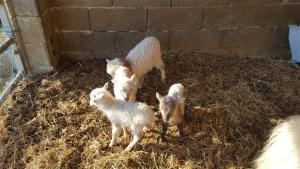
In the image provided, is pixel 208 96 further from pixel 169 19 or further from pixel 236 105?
pixel 169 19

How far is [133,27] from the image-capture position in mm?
4086

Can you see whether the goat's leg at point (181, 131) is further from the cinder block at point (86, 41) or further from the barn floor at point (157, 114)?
the cinder block at point (86, 41)

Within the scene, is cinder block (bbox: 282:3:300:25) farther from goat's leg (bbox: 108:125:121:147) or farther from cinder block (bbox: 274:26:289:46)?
goat's leg (bbox: 108:125:121:147)

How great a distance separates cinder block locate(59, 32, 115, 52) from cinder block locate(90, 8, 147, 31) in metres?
0.11

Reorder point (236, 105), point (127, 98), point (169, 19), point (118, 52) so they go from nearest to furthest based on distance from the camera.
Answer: point (127, 98) → point (236, 105) → point (169, 19) → point (118, 52)

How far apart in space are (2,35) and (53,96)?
167 centimetres

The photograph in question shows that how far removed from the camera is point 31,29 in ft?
11.9

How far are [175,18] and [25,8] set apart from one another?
1.94m

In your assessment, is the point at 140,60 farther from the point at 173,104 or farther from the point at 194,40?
the point at 194,40

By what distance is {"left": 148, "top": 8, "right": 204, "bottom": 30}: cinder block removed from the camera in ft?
13.0

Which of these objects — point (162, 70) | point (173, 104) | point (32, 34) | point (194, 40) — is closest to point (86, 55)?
point (32, 34)

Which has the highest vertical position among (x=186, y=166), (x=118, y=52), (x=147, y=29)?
(x=147, y=29)

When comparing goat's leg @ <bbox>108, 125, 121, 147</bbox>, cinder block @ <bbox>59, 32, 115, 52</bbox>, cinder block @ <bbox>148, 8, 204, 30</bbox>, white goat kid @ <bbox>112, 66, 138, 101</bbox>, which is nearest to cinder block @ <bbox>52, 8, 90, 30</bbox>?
cinder block @ <bbox>59, 32, 115, 52</bbox>

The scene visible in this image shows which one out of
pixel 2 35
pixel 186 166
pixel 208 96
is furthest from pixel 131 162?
pixel 2 35
